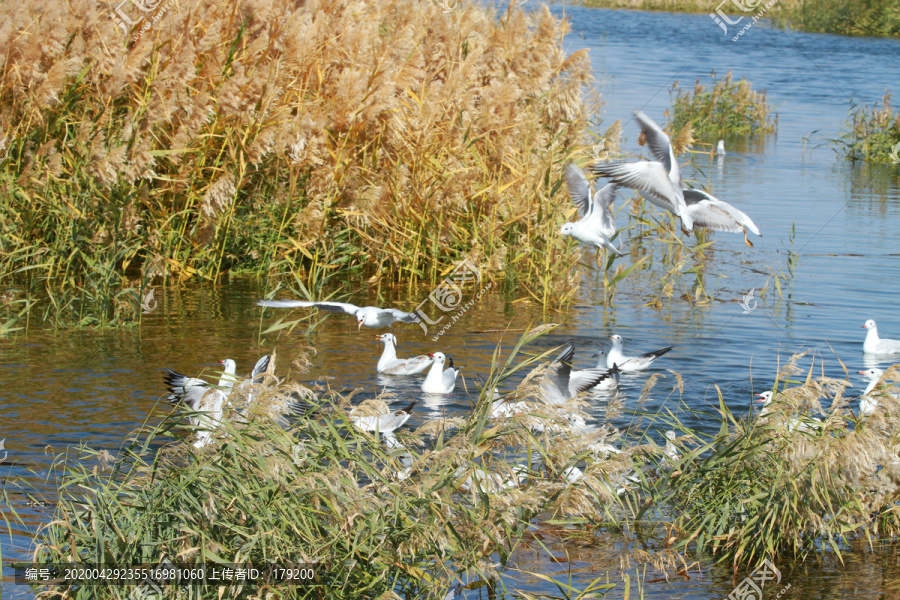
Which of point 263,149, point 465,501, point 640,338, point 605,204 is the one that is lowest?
point 640,338

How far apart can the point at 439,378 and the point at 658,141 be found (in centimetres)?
230

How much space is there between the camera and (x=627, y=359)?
25.3ft

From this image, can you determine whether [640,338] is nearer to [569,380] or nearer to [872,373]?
[872,373]

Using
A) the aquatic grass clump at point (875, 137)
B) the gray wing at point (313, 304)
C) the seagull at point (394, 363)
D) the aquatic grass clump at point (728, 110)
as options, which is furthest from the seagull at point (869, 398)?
the aquatic grass clump at point (728, 110)

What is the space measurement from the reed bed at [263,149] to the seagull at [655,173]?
1.54 m

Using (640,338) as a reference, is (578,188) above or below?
above

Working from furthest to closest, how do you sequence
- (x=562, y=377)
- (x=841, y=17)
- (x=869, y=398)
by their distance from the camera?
1. (x=841, y=17)
2. (x=562, y=377)
3. (x=869, y=398)

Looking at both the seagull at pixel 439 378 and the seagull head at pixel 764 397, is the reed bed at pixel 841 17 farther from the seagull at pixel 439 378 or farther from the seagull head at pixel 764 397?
the seagull at pixel 439 378

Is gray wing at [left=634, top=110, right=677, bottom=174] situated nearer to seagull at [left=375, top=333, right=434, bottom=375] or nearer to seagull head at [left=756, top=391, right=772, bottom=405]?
seagull head at [left=756, top=391, right=772, bottom=405]

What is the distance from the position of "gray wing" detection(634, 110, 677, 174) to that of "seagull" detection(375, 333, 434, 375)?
2.29m

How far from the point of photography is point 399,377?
7.46 meters

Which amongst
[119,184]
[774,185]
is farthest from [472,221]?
[774,185]

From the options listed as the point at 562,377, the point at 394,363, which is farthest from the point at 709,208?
the point at 394,363

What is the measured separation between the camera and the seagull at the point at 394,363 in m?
7.43
